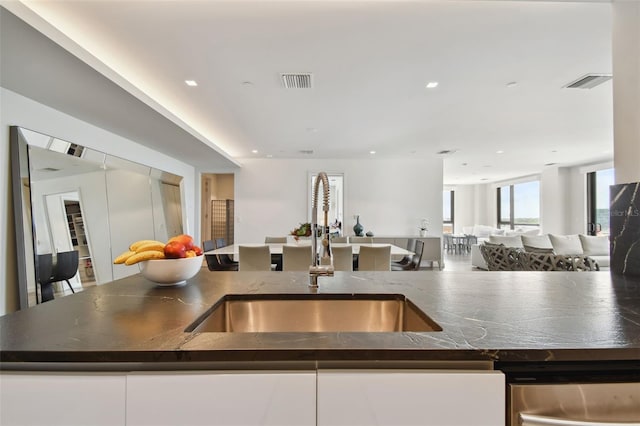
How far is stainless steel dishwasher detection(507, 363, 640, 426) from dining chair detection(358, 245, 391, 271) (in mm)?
2501

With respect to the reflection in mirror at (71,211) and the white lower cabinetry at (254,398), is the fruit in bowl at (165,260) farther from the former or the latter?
the reflection in mirror at (71,211)

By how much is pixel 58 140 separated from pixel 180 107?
1359 mm

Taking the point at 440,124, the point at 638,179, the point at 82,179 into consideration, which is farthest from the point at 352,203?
the point at 638,179

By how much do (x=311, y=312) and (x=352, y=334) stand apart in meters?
0.48

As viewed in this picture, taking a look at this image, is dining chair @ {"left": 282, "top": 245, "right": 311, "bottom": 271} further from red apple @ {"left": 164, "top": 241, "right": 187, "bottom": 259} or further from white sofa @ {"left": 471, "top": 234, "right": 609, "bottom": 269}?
white sofa @ {"left": 471, "top": 234, "right": 609, "bottom": 269}

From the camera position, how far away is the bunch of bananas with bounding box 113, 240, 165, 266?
1.17 meters

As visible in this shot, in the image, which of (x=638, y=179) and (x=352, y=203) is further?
(x=352, y=203)

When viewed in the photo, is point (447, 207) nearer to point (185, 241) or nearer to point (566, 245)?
point (566, 245)

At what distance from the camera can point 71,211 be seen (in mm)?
3084

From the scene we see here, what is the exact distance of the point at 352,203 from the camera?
7145 millimetres

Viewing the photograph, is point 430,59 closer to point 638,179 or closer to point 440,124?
point 638,179

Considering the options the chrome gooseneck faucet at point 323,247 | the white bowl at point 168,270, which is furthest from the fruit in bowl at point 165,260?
the chrome gooseneck faucet at point 323,247

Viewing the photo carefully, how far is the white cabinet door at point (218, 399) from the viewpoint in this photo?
67 cm

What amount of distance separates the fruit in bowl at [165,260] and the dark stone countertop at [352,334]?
0.19 feet
